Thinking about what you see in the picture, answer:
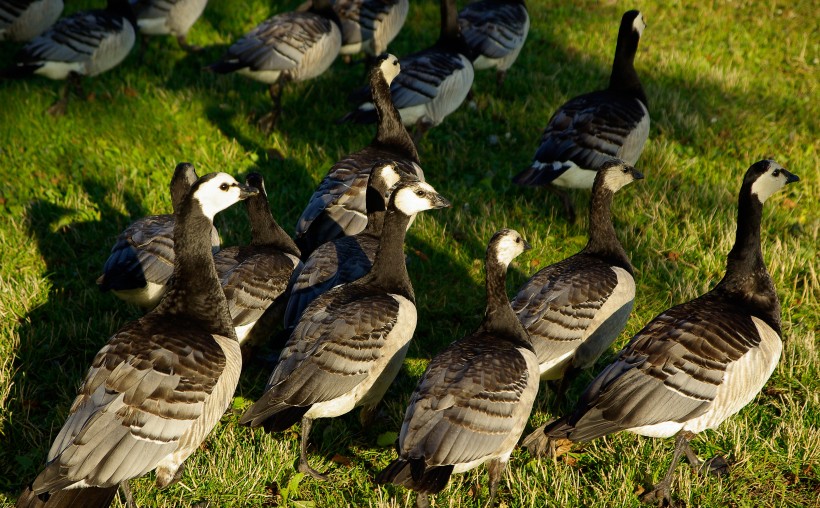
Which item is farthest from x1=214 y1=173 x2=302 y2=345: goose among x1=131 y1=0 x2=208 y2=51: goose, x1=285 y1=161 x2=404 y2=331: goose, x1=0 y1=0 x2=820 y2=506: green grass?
x1=131 y1=0 x2=208 y2=51: goose

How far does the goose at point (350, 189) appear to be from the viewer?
28.5ft

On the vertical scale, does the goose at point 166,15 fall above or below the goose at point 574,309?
below

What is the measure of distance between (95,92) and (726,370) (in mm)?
10186

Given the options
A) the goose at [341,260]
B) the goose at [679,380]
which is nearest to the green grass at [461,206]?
the goose at [679,380]

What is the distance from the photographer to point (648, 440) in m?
6.82

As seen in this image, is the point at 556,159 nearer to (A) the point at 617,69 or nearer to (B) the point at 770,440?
(A) the point at 617,69

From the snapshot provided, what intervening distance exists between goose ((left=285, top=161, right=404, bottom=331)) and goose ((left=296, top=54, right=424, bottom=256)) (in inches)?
11.0

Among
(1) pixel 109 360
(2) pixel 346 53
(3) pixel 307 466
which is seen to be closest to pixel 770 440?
(3) pixel 307 466

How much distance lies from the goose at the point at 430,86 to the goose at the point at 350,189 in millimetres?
943

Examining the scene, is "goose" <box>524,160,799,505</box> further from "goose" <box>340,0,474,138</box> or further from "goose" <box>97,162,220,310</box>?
"goose" <box>340,0,474,138</box>

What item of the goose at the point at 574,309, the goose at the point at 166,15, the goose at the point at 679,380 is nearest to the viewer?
the goose at the point at 679,380

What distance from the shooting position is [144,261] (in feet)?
25.6

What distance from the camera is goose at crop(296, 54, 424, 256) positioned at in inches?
342

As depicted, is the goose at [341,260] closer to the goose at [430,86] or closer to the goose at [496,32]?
the goose at [430,86]
